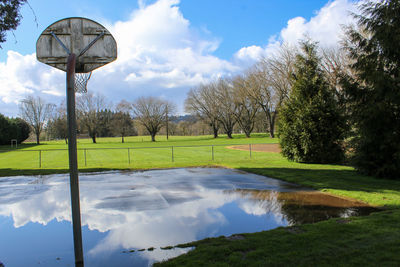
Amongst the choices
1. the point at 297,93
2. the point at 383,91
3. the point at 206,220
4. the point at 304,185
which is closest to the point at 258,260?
the point at 206,220

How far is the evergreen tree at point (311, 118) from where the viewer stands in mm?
15352

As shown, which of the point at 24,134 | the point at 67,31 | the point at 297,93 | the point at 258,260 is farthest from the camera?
the point at 24,134

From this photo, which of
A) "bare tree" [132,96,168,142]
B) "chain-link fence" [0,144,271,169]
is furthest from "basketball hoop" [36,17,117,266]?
"bare tree" [132,96,168,142]

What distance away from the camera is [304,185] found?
32.6 ft

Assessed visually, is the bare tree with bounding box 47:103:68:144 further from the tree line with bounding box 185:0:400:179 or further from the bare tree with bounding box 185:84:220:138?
the tree line with bounding box 185:0:400:179

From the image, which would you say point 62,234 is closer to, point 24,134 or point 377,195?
point 377,195

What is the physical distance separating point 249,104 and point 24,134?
54.7 meters

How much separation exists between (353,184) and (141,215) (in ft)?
24.4

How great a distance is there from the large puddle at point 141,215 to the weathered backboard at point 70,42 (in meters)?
3.14

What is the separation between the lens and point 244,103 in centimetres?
6525

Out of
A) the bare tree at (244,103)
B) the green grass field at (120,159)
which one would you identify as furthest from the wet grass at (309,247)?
the bare tree at (244,103)

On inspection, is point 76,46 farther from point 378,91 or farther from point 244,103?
point 244,103

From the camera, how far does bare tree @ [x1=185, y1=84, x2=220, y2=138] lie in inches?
2761

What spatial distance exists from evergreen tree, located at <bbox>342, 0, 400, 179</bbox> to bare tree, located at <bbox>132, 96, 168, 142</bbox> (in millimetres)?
66307
